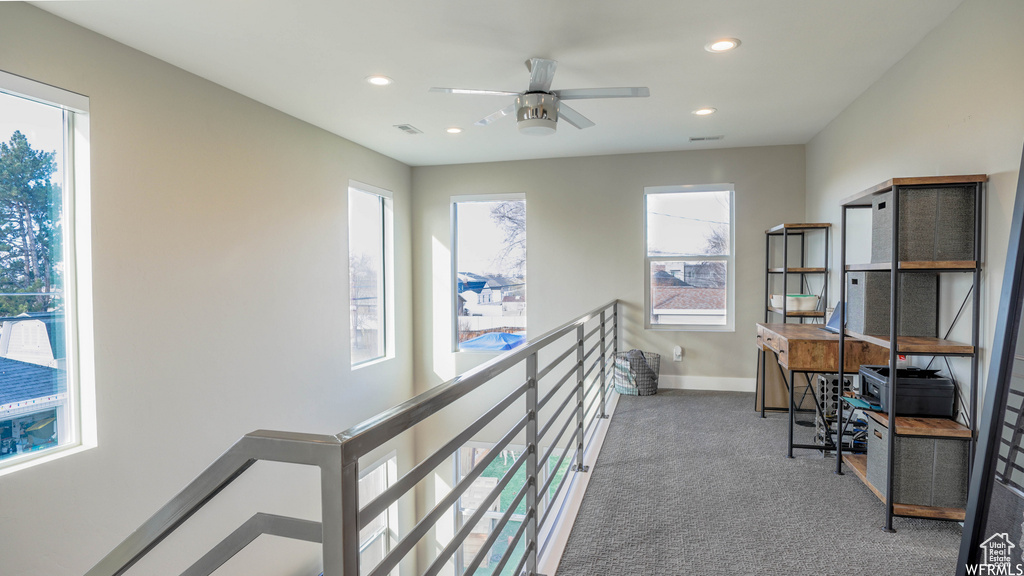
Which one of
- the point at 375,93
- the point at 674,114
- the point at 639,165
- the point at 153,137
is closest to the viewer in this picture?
the point at 153,137

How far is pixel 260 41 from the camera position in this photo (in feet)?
8.68

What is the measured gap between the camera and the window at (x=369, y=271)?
4867 millimetres

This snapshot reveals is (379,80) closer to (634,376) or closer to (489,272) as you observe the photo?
(489,272)

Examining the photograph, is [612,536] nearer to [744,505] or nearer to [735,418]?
[744,505]

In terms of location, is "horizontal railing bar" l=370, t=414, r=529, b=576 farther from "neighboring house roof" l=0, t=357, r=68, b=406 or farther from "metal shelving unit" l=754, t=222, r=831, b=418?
"metal shelving unit" l=754, t=222, r=831, b=418

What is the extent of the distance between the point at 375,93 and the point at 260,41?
2.80 feet

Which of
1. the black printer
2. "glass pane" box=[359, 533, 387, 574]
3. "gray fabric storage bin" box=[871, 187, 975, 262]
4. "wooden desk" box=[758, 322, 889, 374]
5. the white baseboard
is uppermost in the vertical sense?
"gray fabric storage bin" box=[871, 187, 975, 262]

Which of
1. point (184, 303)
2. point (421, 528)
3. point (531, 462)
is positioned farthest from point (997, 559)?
point (184, 303)

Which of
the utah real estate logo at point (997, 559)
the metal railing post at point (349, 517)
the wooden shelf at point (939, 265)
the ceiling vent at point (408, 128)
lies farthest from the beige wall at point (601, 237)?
the metal railing post at point (349, 517)

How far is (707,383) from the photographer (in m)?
5.03

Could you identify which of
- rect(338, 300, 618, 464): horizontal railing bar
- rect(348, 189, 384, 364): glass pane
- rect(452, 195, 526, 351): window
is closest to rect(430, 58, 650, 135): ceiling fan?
rect(338, 300, 618, 464): horizontal railing bar

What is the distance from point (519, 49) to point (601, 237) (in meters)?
2.83

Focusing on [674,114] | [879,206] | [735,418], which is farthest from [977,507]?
[674,114]

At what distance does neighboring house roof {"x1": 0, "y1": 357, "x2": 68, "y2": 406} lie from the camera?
7.61 ft
